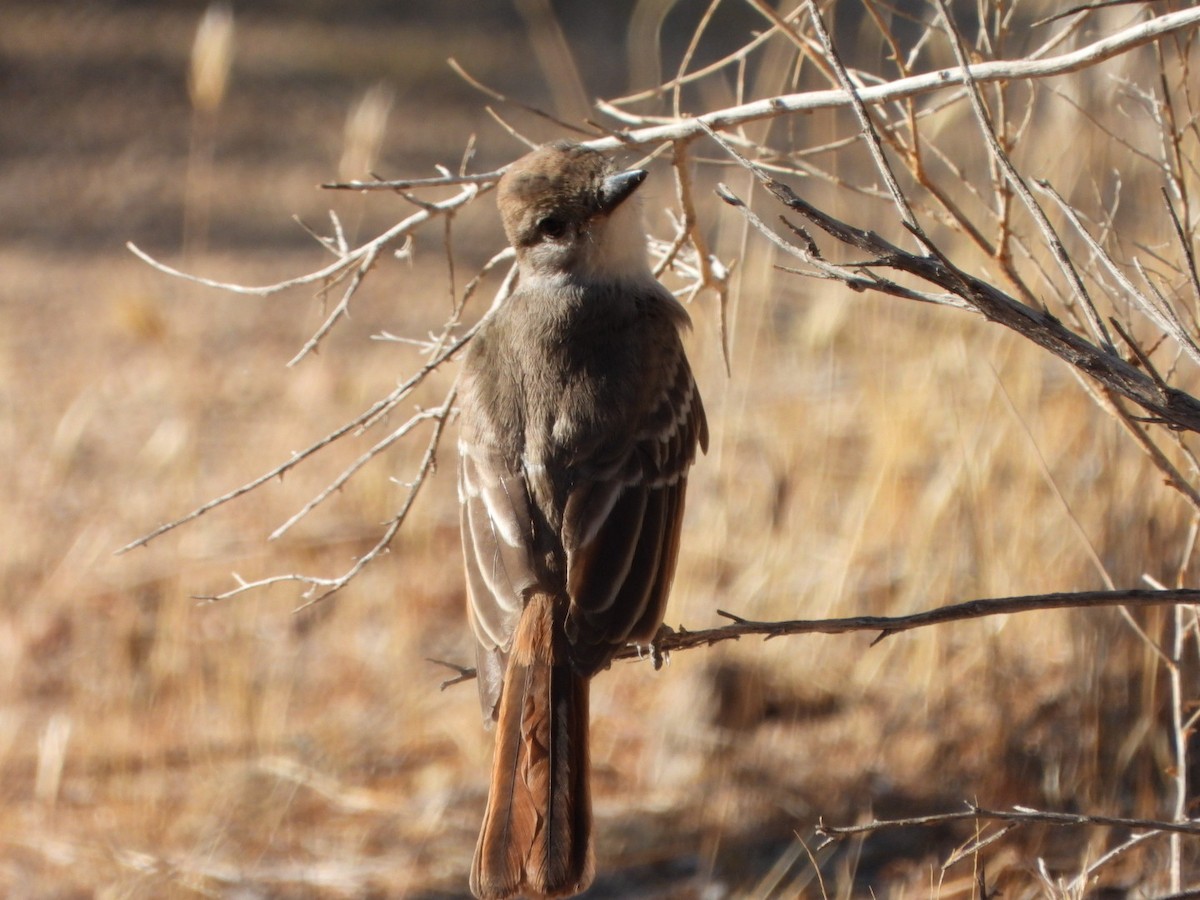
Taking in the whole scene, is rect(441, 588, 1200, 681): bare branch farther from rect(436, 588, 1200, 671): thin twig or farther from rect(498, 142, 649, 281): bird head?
rect(498, 142, 649, 281): bird head

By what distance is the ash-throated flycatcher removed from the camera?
3227 mm

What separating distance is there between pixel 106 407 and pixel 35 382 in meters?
0.53

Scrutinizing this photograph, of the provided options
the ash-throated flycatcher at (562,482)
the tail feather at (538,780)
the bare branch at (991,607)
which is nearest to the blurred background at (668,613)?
the ash-throated flycatcher at (562,482)

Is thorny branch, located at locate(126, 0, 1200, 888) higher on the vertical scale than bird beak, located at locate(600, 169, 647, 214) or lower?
lower

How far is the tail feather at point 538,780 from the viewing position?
3119mm

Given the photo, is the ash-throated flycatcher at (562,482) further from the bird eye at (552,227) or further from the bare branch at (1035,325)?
the bare branch at (1035,325)

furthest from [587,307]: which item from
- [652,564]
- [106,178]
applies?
[106,178]

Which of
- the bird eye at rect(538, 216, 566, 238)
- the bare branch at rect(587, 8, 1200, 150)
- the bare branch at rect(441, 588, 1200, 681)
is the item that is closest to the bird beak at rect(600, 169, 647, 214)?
the bird eye at rect(538, 216, 566, 238)

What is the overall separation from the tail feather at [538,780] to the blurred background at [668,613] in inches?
40.9

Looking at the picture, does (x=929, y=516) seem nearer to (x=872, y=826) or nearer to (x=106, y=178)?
(x=872, y=826)

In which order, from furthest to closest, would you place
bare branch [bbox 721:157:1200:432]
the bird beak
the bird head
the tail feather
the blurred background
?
the blurred background, the bird head, the bird beak, the tail feather, bare branch [bbox 721:157:1200:432]

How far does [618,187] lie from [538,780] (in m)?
1.57

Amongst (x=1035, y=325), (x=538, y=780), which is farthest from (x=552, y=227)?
(x=1035, y=325)

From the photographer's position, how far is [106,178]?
36.6 ft
